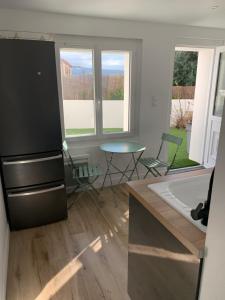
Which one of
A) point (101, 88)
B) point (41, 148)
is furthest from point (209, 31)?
point (41, 148)

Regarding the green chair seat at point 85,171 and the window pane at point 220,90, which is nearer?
the green chair seat at point 85,171

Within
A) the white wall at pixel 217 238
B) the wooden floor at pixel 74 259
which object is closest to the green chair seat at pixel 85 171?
the wooden floor at pixel 74 259

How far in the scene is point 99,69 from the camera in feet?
10.4

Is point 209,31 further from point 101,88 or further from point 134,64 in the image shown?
point 101,88

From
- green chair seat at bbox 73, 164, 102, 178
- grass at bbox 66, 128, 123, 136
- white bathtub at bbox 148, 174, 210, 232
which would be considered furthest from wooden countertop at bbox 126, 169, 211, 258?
grass at bbox 66, 128, 123, 136

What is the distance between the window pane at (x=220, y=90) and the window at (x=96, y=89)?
1527 millimetres

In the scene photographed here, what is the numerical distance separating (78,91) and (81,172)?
113 cm

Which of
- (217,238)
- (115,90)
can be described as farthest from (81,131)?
(217,238)

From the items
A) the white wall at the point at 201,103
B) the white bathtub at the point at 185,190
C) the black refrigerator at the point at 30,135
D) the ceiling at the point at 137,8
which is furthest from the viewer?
the white wall at the point at 201,103

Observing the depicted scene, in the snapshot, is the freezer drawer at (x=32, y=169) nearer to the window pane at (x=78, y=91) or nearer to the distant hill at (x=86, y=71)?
the window pane at (x=78, y=91)

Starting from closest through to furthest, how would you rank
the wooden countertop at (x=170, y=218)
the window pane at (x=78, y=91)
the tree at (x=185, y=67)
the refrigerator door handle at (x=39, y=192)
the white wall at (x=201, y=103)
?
the wooden countertop at (x=170, y=218) → the refrigerator door handle at (x=39, y=192) → the window pane at (x=78, y=91) → the white wall at (x=201, y=103) → the tree at (x=185, y=67)

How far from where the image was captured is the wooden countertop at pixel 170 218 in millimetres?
900

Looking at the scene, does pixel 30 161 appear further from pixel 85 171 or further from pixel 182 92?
pixel 182 92

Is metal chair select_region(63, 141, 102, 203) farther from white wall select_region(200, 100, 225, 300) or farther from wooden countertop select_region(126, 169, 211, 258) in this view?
white wall select_region(200, 100, 225, 300)
